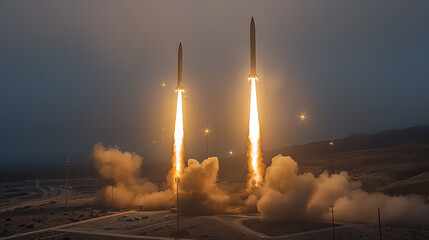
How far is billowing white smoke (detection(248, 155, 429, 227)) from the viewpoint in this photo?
50969mm

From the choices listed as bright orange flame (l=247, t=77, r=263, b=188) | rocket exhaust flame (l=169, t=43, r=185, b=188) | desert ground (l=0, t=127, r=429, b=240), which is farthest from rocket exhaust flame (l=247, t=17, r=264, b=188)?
rocket exhaust flame (l=169, t=43, r=185, b=188)

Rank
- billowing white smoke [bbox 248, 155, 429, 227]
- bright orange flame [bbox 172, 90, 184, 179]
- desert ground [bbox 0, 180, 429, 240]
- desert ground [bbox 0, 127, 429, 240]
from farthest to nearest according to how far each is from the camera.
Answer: bright orange flame [bbox 172, 90, 184, 179] < billowing white smoke [bbox 248, 155, 429, 227] < desert ground [bbox 0, 127, 429, 240] < desert ground [bbox 0, 180, 429, 240]

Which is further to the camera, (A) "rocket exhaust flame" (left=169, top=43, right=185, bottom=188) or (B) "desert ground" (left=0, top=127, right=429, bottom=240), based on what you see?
(A) "rocket exhaust flame" (left=169, top=43, right=185, bottom=188)

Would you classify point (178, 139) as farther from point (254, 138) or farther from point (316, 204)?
point (316, 204)

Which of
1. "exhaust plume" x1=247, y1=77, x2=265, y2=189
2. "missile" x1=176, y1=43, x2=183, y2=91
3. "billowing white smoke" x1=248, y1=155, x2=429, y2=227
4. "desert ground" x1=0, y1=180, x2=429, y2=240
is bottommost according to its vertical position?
"desert ground" x1=0, y1=180, x2=429, y2=240

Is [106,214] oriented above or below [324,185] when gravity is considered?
below

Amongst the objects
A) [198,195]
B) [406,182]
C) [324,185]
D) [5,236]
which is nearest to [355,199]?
[324,185]

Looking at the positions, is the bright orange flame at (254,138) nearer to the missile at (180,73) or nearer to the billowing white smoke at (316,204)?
the billowing white smoke at (316,204)

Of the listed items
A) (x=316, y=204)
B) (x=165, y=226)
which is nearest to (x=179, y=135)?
(x=165, y=226)

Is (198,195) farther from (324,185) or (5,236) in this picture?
Result: (5,236)

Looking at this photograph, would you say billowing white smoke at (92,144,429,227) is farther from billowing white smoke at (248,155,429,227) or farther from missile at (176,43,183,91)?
missile at (176,43,183,91)

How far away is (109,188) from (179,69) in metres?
33.3

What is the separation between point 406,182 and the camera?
85.6 metres

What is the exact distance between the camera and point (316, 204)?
5678 cm
